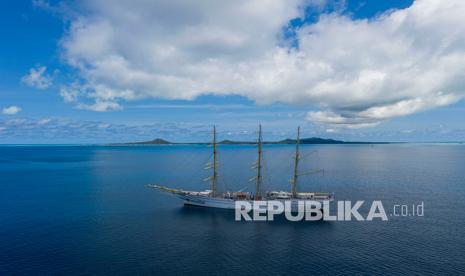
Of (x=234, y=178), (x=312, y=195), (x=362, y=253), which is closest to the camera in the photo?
(x=362, y=253)

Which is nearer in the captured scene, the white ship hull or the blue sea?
the blue sea

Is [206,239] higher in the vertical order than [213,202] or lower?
lower

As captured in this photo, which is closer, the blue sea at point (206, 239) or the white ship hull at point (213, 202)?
the blue sea at point (206, 239)

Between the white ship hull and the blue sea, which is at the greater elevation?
the white ship hull

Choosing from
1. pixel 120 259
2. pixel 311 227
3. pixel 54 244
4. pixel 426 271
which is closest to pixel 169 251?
pixel 120 259

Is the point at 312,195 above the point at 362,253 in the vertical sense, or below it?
above

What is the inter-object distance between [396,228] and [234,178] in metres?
93.2

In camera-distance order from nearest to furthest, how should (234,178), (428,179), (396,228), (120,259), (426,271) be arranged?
1. (426,271)
2. (120,259)
3. (396,228)
4. (428,179)
5. (234,178)

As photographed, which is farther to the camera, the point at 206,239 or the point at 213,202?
the point at 213,202

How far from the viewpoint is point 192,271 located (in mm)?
54188

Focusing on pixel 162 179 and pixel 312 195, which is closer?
pixel 312 195

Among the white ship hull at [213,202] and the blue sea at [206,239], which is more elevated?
the white ship hull at [213,202]

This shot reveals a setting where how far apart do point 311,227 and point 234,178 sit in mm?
82108

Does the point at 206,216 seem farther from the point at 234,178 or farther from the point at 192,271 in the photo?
the point at 234,178
